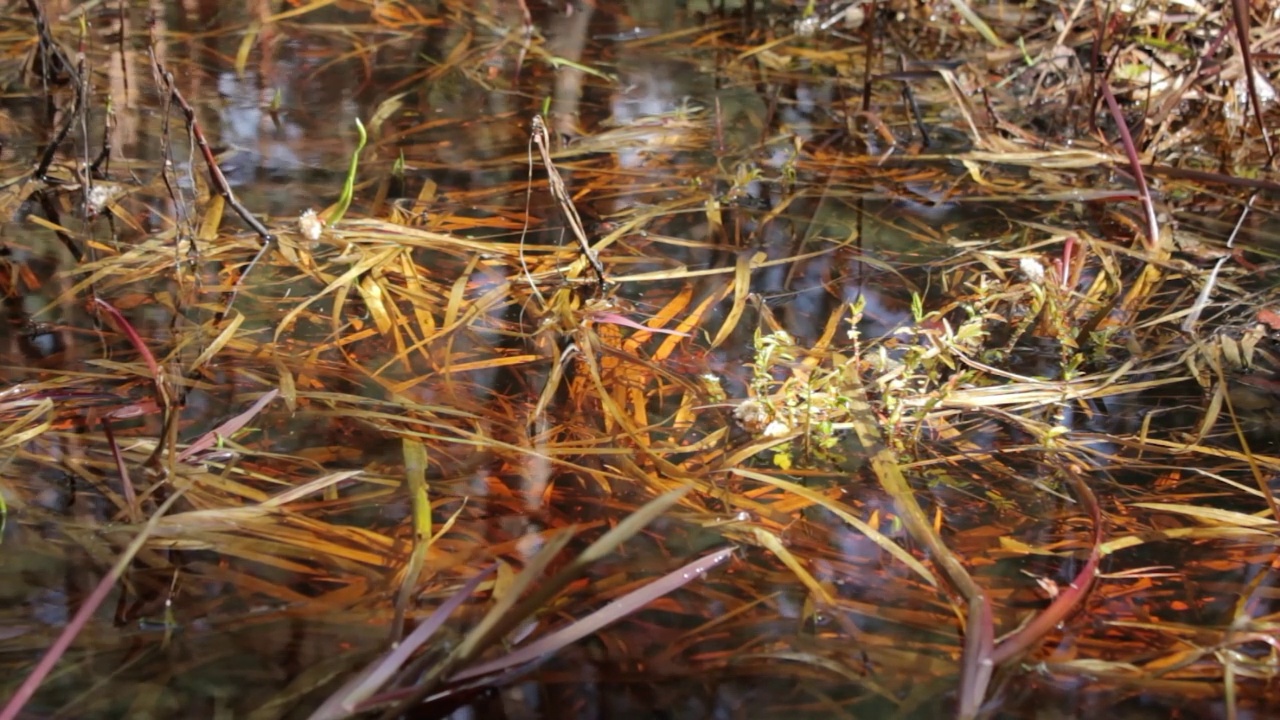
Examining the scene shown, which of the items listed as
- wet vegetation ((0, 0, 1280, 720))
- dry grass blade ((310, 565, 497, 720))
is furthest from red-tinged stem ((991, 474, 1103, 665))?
dry grass blade ((310, 565, 497, 720))

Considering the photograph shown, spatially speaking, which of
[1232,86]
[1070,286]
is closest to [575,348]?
[1070,286]

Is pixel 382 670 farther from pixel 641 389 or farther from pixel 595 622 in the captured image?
pixel 641 389

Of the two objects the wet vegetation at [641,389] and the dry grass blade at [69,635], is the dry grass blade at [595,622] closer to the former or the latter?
the wet vegetation at [641,389]

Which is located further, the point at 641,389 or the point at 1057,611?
the point at 641,389

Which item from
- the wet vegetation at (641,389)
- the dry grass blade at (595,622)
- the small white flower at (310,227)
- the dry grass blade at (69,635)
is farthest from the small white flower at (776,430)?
the small white flower at (310,227)

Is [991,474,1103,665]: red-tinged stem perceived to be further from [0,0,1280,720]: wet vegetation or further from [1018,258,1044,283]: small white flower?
[1018,258,1044,283]: small white flower

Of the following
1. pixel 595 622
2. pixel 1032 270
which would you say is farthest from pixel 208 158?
pixel 1032 270

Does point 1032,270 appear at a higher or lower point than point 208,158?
lower

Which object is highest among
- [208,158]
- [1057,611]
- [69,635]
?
[208,158]
